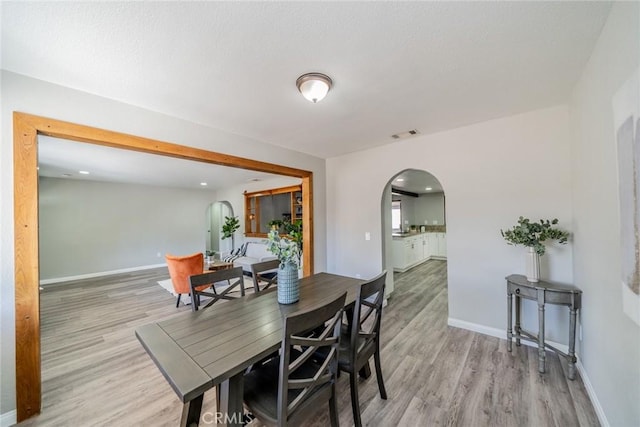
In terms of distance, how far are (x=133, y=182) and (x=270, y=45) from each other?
7080 millimetres

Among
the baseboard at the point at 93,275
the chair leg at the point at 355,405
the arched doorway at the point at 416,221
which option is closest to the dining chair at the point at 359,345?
the chair leg at the point at 355,405

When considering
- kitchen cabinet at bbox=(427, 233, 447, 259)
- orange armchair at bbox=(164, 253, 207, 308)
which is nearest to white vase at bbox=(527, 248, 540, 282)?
orange armchair at bbox=(164, 253, 207, 308)

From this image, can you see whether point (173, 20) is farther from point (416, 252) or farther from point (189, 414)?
point (416, 252)

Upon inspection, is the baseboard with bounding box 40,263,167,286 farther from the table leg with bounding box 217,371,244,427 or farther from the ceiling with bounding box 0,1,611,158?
the table leg with bounding box 217,371,244,427

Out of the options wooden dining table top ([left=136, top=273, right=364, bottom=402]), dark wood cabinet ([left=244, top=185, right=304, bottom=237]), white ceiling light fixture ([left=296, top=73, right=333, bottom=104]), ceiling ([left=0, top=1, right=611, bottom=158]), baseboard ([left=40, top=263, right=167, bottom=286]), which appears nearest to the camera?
wooden dining table top ([left=136, top=273, right=364, bottom=402])

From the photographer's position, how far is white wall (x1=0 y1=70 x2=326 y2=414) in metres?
1.66

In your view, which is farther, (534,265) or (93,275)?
(93,275)

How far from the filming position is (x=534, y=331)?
2.54 m

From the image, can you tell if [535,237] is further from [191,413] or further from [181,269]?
[181,269]

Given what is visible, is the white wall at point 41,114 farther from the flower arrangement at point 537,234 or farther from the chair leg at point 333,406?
the flower arrangement at point 537,234

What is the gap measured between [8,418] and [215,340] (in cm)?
182

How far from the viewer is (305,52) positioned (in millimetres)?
1580

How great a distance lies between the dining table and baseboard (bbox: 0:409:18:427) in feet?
4.30

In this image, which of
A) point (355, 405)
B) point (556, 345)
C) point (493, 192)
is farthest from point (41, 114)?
point (556, 345)
